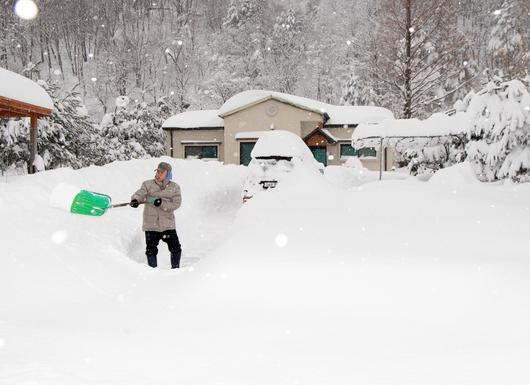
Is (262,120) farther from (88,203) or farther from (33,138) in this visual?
(88,203)

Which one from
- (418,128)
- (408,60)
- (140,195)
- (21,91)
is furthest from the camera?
(408,60)

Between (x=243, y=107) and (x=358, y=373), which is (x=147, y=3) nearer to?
(x=243, y=107)

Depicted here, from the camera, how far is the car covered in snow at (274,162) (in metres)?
11.8

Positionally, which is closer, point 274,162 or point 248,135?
point 274,162

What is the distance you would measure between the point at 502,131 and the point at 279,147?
5249 millimetres

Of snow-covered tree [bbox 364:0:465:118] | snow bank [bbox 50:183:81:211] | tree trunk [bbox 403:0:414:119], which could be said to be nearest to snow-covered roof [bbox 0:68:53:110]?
snow bank [bbox 50:183:81:211]

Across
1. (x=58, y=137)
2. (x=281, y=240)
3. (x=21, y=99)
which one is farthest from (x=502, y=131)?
(x=58, y=137)

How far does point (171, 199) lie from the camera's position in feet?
22.6

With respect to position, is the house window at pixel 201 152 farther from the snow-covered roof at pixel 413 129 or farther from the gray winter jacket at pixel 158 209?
the gray winter jacket at pixel 158 209

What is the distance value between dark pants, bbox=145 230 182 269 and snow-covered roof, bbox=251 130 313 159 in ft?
18.9

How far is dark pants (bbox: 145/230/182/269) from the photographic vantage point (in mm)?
6805

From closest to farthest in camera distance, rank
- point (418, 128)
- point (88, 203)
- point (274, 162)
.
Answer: point (88, 203) < point (274, 162) < point (418, 128)

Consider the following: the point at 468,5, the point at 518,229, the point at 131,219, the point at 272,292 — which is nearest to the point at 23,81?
the point at 131,219

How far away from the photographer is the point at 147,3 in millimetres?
58406
